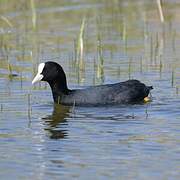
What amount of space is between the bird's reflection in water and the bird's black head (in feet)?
1.57

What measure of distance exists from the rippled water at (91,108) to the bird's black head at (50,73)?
31cm

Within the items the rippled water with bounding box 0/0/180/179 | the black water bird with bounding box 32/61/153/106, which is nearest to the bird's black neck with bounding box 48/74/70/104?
the black water bird with bounding box 32/61/153/106

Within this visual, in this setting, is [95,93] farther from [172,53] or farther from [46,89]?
[172,53]

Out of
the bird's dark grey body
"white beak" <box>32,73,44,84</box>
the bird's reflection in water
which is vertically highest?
"white beak" <box>32,73,44,84</box>

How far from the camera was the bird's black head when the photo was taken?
471 inches

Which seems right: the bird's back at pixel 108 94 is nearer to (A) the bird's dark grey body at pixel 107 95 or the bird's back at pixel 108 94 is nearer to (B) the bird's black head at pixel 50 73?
(A) the bird's dark grey body at pixel 107 95

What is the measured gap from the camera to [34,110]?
11.2m

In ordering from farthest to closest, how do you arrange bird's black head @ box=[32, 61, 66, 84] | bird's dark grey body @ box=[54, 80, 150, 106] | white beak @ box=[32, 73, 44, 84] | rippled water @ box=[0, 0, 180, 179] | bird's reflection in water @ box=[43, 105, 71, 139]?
bird's black head @ box=[32, 61, 66, 84]
white beak @ box=[32, 73, 44, 84]
bird's dark grey body @ box=[54, 80, 150, 106]
bird's reflection in water @ box=[43, 105, 71, 139]
rippled water @ box=[0, 0, 180, 179]

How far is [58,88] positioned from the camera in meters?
12.0

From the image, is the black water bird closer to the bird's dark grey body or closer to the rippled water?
the bird's dark grey body

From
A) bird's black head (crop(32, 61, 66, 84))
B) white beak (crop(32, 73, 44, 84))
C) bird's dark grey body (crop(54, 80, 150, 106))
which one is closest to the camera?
bird's dark grey body (crop(54, 80, 150, 106))

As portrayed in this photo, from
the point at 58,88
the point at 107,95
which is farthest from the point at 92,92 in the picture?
the point at 58,88

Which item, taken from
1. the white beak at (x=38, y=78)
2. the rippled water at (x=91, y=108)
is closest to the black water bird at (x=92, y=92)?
the white beak at (x=38, y=78)

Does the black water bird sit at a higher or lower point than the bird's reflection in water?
higher
